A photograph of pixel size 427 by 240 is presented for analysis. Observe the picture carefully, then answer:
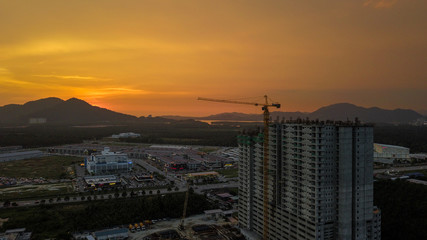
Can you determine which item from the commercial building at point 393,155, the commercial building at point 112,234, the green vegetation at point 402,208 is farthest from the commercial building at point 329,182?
the commercial building at point 393,155

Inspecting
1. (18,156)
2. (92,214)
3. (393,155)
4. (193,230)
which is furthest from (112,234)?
(393,155)

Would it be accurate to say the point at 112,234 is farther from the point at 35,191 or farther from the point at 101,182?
the point at 35,191

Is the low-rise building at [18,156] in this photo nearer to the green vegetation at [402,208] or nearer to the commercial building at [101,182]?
the commercial building at [101,182]

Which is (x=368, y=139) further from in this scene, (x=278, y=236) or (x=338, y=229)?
(x=278, y=236)

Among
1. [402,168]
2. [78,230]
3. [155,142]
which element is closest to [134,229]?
[78,230]

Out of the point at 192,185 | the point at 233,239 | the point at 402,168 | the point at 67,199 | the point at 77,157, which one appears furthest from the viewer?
the point at 77,157

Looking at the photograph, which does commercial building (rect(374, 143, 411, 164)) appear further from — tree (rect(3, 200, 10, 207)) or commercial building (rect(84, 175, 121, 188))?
tree (rect(3, 200, 10, 207))

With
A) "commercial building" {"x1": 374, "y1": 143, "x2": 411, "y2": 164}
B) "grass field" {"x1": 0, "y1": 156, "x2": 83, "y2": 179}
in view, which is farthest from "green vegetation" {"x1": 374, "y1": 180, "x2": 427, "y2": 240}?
"grass field" {"x1": 0, "y1": 156, "x2": 83, "y2": 179}
